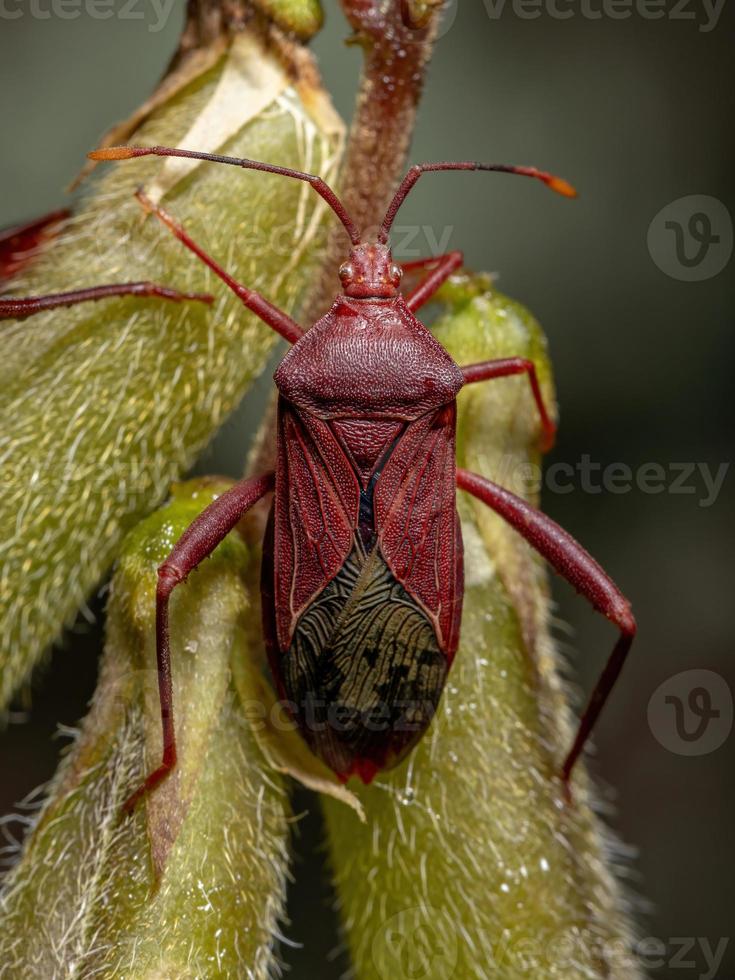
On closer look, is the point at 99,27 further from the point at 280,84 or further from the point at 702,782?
the point at 702,782

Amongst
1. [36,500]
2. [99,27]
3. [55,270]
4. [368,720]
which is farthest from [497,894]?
[99,27]

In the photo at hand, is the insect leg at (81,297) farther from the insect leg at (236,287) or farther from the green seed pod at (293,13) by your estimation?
the green seed pod at (293,13)

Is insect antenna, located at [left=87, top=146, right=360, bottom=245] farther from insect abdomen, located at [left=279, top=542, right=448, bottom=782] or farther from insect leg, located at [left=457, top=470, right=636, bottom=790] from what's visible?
insect abdomen, located at [left=279, top=542, right=448, bottom=782]

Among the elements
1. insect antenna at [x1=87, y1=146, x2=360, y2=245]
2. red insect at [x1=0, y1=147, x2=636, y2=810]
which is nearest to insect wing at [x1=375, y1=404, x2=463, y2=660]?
red insect at [x1=0, y1=147, x2=636, y2=810]

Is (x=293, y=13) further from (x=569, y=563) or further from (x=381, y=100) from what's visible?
(x=569, y=563)

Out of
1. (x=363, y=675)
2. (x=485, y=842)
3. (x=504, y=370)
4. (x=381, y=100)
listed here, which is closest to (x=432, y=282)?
(x=504, y=370)

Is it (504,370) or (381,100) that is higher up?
(381,100)
